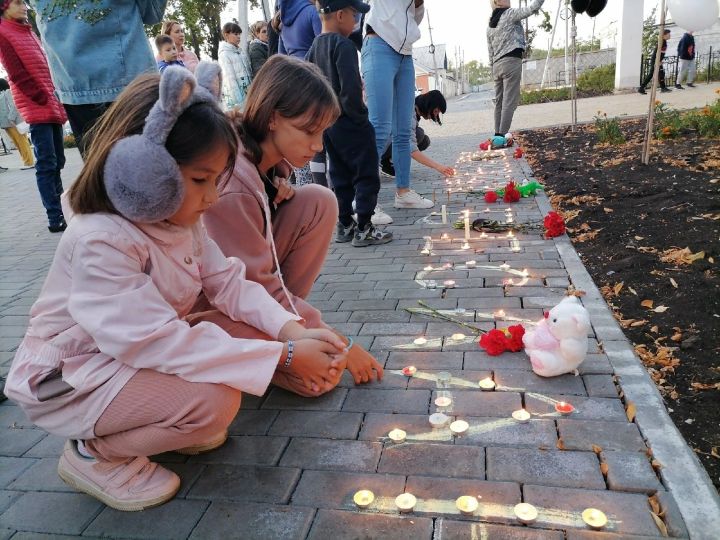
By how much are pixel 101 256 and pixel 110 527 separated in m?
0.77

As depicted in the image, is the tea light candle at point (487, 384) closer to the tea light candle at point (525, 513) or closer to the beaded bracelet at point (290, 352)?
the tea light candle at point (525, 513)

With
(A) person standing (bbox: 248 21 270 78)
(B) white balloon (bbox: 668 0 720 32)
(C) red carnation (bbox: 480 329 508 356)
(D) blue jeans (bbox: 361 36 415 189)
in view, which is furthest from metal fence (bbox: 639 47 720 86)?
(C) red carnation (bbox: 480 329 508 356)

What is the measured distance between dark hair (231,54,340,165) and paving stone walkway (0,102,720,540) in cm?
102

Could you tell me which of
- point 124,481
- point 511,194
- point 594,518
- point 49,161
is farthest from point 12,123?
point 594,518

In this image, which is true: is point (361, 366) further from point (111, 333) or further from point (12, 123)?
point (12, 123)

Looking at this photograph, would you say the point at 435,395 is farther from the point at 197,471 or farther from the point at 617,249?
the point at 617,249

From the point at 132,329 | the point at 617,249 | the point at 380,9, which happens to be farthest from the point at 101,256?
the point at 380,9

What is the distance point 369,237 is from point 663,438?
2.69m

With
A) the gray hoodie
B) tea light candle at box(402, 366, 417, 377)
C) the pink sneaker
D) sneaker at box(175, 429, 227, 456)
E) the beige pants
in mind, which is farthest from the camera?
the beige pants

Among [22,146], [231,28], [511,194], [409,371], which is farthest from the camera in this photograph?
[22,146]

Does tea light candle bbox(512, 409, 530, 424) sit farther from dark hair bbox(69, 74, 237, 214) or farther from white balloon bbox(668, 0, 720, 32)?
white balloon bbox(668, 0, 720, 32)

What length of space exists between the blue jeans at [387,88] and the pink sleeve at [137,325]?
2.95 m

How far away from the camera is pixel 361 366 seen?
80.1 inches

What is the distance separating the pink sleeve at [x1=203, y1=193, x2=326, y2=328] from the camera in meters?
1.98
